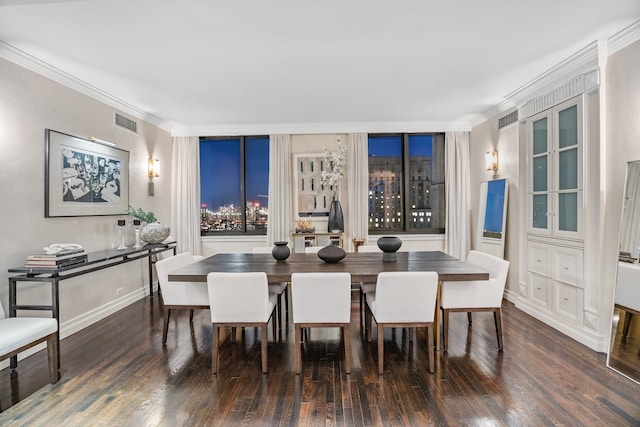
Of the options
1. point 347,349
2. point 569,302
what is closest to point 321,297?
point 347,349

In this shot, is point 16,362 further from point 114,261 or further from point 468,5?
point 468,5

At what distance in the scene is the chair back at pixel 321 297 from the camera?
256 cm

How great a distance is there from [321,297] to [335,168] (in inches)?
132

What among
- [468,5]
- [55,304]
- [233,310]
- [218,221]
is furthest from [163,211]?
[468,5]

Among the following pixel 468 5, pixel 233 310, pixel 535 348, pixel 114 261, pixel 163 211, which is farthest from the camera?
pixel 163 211

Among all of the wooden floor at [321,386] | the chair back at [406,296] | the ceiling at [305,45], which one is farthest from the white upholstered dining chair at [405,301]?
the ceiling at [305,45]

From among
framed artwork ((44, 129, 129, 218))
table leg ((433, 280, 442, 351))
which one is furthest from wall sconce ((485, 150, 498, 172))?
framed artwork ((44, 129, 129, 218))

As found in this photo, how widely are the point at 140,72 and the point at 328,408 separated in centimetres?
357

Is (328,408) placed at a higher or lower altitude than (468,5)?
lower

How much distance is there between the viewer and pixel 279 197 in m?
5.73

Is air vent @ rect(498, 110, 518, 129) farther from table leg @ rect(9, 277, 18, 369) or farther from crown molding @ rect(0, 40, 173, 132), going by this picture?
table leg @ rect(9, 277, 18, 369)

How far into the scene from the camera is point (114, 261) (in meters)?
3.77

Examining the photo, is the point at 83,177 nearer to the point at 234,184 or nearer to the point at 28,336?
the point at 28,336

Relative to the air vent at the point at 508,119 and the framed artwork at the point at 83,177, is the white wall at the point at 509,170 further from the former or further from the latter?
the framed artwork at the point at 83,177
